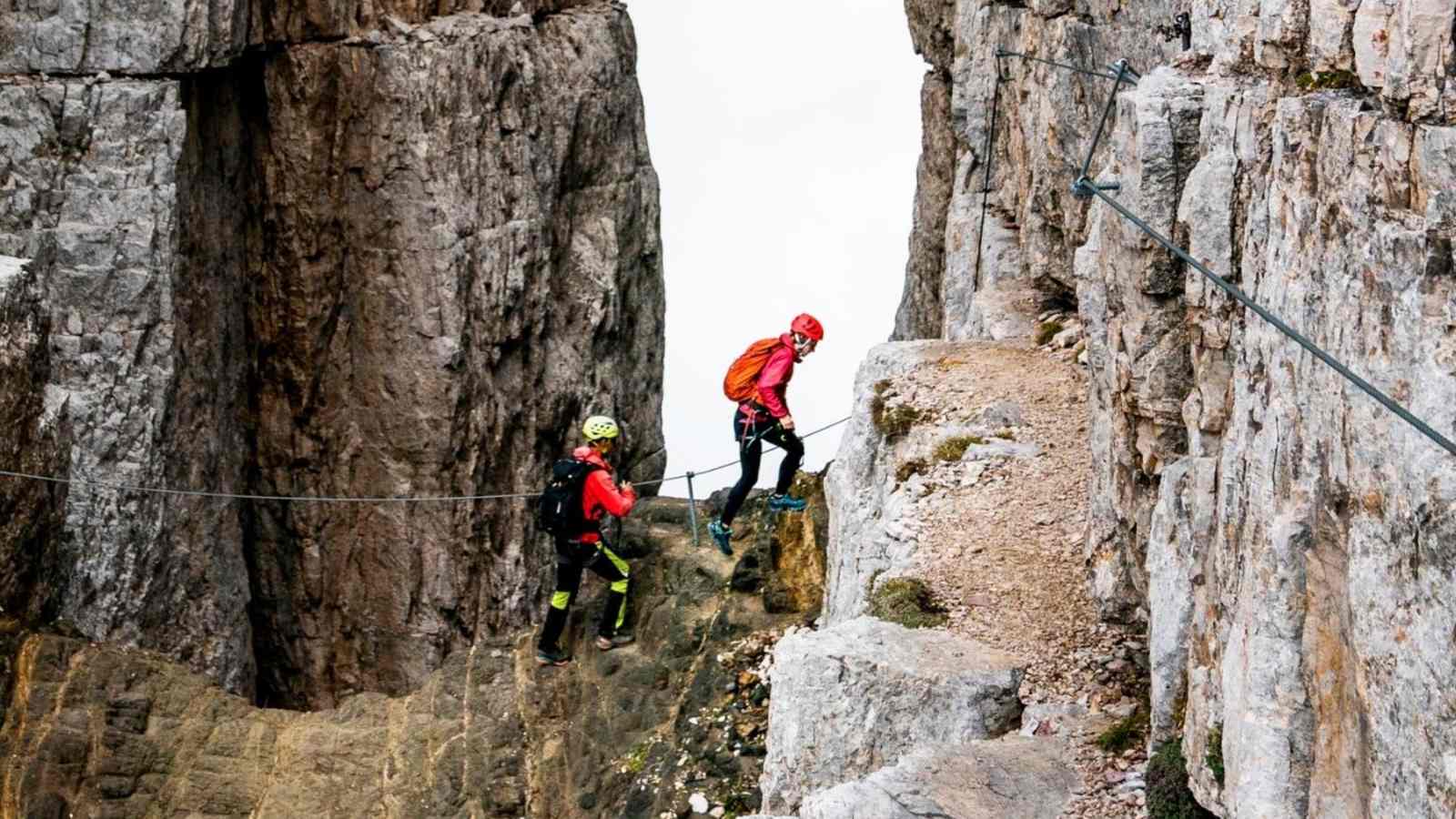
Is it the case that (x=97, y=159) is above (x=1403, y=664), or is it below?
above

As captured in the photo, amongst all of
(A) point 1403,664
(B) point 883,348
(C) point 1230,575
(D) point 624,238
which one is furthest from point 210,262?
(A) point 1403,664

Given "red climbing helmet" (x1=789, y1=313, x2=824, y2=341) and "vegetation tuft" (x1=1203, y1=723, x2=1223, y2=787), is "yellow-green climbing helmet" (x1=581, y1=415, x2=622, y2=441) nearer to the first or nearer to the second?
"red climbing helmet" (x1=789, y1=313, x2=824, y2=341)

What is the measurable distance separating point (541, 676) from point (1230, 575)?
16.1 metres

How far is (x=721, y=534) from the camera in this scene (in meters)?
24.6

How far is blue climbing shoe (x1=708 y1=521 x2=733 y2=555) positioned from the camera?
24.5 meters

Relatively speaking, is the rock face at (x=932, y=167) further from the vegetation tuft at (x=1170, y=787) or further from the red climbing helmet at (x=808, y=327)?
the vegetation tuft at (x=1170, y=787)

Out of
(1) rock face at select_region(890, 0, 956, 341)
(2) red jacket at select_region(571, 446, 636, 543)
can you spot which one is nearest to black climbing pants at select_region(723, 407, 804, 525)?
(2) red jacket at select_region(571, 446, 636, 543)

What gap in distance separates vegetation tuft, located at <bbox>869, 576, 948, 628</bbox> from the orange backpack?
212 inches

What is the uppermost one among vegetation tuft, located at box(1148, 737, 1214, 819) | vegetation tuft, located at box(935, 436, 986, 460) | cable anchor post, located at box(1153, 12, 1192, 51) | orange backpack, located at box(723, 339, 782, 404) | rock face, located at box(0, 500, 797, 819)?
cable anchor post, located at box(1153, 12, 1192, 51)

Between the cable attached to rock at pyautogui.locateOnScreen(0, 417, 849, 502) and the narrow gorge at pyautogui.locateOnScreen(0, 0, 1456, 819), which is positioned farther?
the cable attached to rock at pyautogui.locateOnScreen(0, 417, 849, 502)

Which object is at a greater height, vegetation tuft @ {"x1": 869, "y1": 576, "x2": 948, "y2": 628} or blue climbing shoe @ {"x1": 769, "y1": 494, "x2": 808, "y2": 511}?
blue climbing shoe @ {"x1": 769, "y1": 494, "x2": 808, "y2": 511}

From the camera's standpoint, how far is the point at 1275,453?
960 centimetres

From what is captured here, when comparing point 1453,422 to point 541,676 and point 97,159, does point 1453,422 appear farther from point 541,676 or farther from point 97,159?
point 97,159

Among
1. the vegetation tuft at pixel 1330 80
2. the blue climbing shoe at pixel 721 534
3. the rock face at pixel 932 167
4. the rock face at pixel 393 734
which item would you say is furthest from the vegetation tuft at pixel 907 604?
the rock face at pixel 932 167
